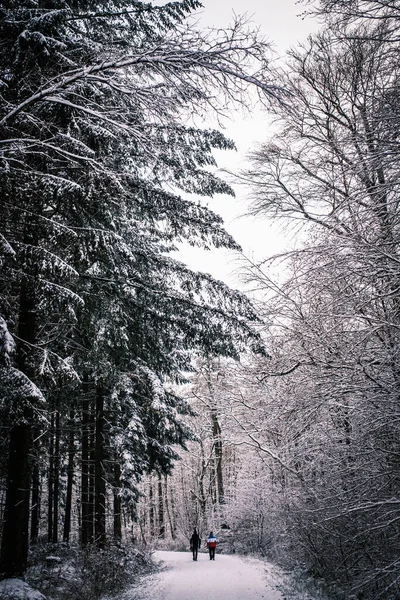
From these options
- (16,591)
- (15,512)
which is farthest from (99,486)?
(16,591)

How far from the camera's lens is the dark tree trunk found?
563 cm

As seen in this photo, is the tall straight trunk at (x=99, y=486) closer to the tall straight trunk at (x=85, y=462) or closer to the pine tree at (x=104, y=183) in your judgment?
the tall straight trunk at (x=85, y=462)

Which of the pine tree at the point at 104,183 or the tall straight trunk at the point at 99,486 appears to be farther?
the tall straight trunk at the point at 99,486

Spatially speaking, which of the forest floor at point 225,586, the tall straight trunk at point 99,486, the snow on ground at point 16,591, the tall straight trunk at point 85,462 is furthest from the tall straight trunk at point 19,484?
the tall straight trunk at point 85,462

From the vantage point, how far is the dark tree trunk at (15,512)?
563 cm

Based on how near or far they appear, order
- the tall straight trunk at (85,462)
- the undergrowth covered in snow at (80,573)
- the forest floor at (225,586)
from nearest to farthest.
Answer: the undergrowth covered in snow at (80,573)
the forest floor at (225,586)
the tall straight trunk at (85,462)

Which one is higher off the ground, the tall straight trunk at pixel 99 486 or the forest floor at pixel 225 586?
the tall straight trunk at pixel 99 486

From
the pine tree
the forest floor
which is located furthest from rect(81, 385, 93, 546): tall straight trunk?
the pine tree

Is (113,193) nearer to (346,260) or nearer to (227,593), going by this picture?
(346,260)

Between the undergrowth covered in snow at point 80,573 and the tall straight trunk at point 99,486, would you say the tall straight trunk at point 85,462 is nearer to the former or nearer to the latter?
the tall straight trunk at point 99,486

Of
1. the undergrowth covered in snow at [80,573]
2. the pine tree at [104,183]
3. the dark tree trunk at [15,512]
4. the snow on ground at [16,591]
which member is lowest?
the undergrowth covered in snow at [80,573]

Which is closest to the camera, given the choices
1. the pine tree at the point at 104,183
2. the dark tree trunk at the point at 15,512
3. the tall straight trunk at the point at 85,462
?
the pine tree at the point at 104,183

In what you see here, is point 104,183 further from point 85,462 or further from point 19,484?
point 85,462

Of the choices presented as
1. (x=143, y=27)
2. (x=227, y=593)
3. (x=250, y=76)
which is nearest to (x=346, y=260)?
(x=250, y=76)
